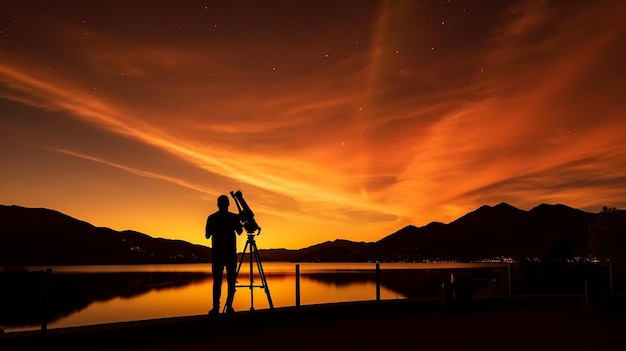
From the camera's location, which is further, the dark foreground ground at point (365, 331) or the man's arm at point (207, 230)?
the man's arm at point (207, 230)

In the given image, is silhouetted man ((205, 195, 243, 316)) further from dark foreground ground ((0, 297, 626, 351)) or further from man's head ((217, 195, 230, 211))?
dark foreground ground ((0, 297, 626, 351))

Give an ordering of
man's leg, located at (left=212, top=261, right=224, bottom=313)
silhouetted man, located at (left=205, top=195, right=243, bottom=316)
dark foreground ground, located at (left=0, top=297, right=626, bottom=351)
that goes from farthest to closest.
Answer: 1. silhouetted man, located at (left=205, top=195, right=243, bottom=316)
2. man's leg, located at (left=212, top=261, right=224, bottom=313)
3. dark foreground ground, located at (left=0, top=297, right=626, bottom=351)

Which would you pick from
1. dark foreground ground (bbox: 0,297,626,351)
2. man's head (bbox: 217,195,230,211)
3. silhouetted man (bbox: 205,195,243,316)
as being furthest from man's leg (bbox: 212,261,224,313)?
man's head (bbox: 217,195,230,211)

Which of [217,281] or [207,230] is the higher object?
[207,230]

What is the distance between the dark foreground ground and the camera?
28.1ft

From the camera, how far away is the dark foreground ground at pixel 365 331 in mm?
8570

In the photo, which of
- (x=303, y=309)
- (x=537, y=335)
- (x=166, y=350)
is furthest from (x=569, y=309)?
(x=166, y=350)

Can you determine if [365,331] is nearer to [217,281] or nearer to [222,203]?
[217,281]

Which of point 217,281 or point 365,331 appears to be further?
point 365,331

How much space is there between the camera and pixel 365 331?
10.7 meters

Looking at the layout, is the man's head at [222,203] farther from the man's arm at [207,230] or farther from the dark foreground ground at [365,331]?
the dark foreground ground at [365,331]

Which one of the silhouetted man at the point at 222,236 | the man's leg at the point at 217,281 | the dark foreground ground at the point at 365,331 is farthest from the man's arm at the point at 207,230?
the dark foreground ground at the point at 365,331

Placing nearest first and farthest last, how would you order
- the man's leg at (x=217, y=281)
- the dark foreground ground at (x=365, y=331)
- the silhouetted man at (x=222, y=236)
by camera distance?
the dark foreground ground at (x=365, y=331), the man's leg at (x=217, y=281), the silhouetted man at (x=222, y=236)

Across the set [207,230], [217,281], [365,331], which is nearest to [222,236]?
[207,230]
